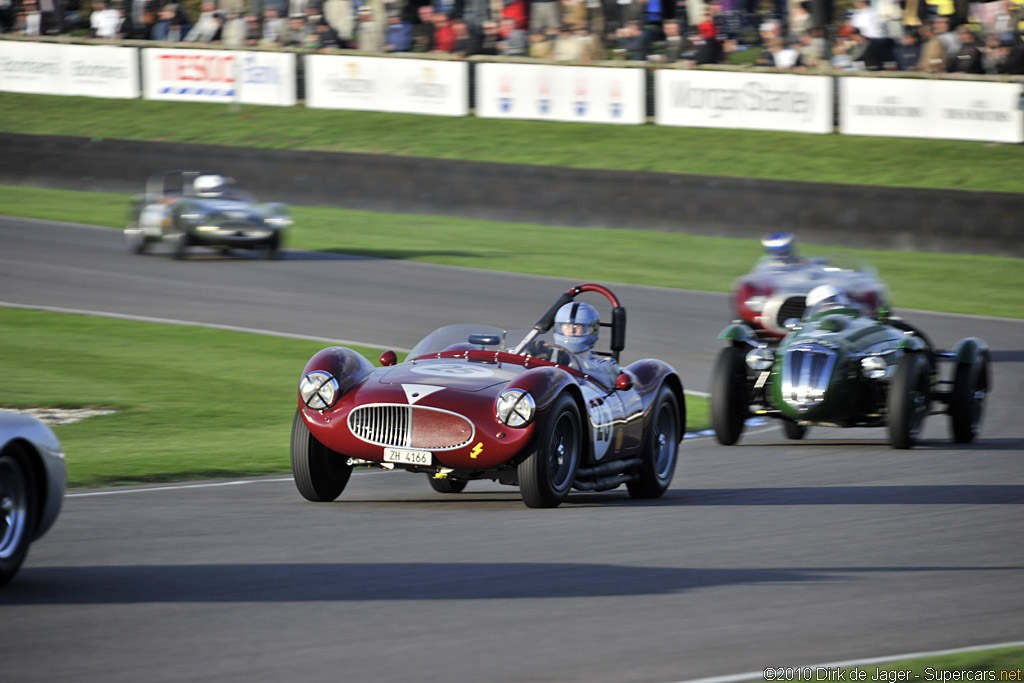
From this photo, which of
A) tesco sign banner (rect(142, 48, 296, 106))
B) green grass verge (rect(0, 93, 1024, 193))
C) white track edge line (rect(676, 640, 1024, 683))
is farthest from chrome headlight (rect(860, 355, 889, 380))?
tesco sign banner (rect(142, 48, 296, 106))

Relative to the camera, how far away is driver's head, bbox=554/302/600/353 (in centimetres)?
1046

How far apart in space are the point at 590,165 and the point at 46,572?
2166 cm

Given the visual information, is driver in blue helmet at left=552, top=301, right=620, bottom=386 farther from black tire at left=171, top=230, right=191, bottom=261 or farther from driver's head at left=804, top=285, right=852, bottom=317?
black tire at left=171, top=230, right=191, bottom=261

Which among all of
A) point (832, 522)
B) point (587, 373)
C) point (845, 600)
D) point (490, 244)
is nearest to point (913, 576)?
point (845, 600)

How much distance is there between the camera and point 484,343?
10227 mm

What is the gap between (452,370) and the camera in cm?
966

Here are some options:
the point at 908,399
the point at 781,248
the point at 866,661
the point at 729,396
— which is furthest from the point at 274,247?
the point at 866,661

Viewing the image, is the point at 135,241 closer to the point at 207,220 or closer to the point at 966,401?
the point at 207,220

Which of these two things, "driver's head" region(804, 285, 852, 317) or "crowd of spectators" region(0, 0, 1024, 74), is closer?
"driver's head" region(804, 285, 852, 317)

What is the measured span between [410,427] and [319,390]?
1.94 ft

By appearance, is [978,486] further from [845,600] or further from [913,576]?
[845,600]

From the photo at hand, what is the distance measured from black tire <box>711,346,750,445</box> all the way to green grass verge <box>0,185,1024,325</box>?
7.41 m

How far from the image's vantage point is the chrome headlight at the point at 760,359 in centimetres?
1317

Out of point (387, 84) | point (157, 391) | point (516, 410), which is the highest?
point (387, 84)
